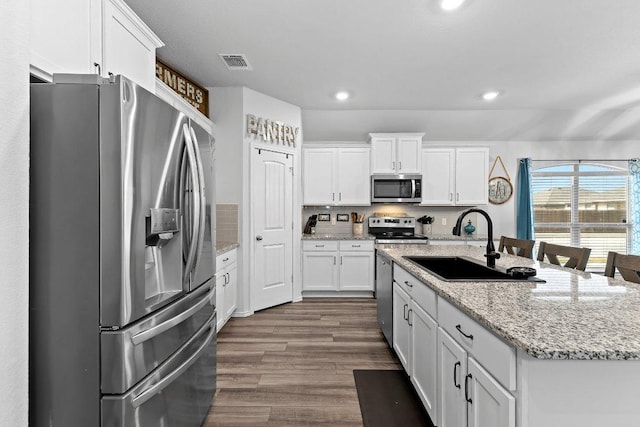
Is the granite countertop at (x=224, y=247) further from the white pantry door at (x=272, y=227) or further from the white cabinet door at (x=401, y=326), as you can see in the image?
the white cabinet door at (x=401, y=326)

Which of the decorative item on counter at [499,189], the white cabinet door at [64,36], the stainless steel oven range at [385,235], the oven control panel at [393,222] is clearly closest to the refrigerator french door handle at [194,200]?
the white cabinet door at [64,36]

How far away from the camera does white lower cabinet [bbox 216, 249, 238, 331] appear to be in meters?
3.13

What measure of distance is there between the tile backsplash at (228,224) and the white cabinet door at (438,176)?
287 centimetres

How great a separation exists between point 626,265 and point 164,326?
2.40 meters

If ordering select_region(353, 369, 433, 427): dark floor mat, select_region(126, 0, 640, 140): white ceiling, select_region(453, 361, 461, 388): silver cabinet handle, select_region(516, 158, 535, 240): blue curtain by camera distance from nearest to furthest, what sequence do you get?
select_region(453, 361, 461, 388): silver cabinet handle < select_region(353, 369, 433, 427): dark floor mat < select_region(126, 0, 640, 140): white ceiling < select_region(516, 158, 535, 240): blue curtain

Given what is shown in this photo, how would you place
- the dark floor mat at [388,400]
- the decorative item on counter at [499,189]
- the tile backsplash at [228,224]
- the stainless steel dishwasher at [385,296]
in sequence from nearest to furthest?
1. the dark floor mat at [388,400]
2. the stainless steel dishwasher at [385,296]
3. the tile backsplash at [228,224]
4. the decorative item on counter at [499,189]

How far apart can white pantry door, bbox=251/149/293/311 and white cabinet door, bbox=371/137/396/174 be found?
1336 mm

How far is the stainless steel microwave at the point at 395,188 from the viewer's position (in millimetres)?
5004

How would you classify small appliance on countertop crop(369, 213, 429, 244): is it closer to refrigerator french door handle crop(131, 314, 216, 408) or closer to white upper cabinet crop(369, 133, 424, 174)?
white upper cabinet crop(369, 133, 424, 174)

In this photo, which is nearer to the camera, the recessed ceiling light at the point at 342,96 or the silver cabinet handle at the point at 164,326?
the silver cabinet handle at the point at 164,326

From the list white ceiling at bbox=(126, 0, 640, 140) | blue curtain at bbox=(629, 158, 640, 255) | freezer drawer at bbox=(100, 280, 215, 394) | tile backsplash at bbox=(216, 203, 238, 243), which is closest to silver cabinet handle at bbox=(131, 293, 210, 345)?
freezer drawer at bbox=(100, 280, 215, 394)

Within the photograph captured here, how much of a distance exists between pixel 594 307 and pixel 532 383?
53 centimetres

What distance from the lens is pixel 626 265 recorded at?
1.86m

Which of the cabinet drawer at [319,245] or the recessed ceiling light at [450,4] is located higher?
the recessed ceiling light at [450,4]
